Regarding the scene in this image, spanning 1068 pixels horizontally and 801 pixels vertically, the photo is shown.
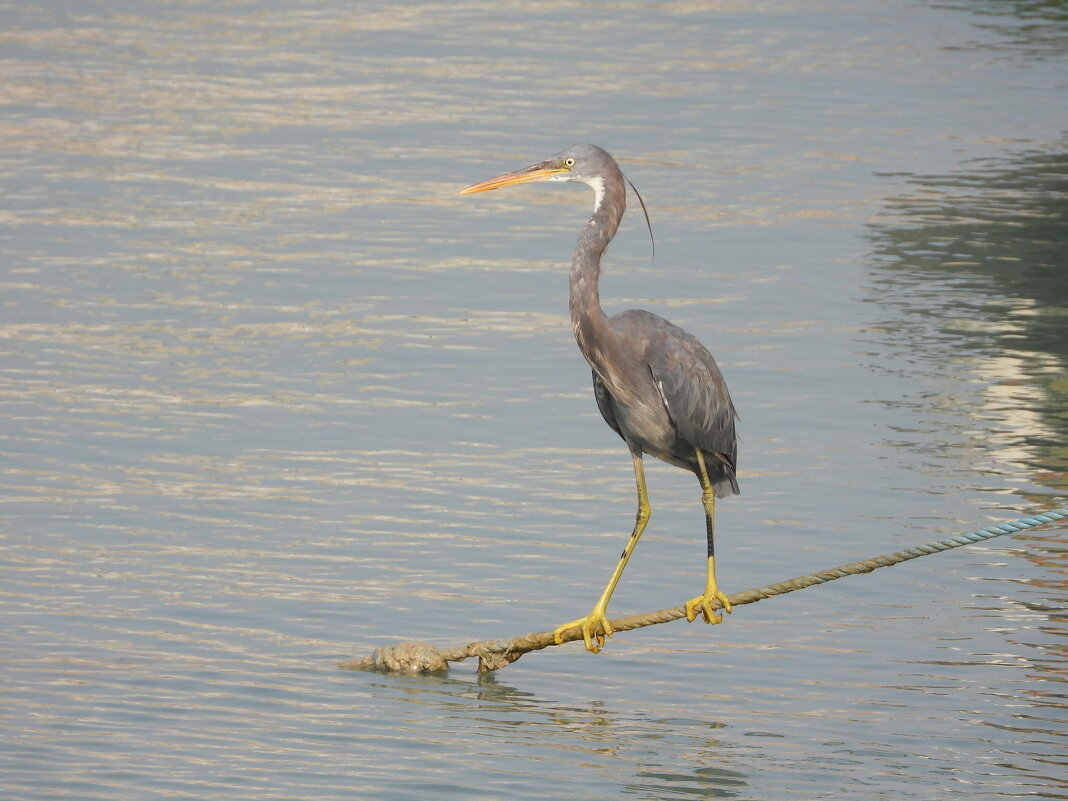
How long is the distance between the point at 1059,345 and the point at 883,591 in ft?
19.4

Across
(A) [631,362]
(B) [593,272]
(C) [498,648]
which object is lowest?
(C) [498,648]

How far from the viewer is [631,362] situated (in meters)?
9.89

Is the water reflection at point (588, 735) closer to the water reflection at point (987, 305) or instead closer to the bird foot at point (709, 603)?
the bird foot at point (709, 603)

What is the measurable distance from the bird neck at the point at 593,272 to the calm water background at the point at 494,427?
188cm

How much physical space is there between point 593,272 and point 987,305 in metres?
9.55

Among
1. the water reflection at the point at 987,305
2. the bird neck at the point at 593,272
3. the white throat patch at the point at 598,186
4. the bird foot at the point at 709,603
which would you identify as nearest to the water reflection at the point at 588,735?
the bird foot at the point at 709,603

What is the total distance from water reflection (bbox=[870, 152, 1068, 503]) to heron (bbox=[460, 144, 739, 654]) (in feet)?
15.3

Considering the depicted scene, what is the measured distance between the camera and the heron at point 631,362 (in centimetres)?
981

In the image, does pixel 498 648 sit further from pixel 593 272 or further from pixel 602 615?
pixel 593 272

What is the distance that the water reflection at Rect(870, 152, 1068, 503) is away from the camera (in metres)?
15.1

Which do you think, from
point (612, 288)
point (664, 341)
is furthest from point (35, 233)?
point (664, 341)

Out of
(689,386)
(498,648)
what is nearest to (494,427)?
(498,648)

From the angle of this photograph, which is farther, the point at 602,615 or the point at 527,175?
the point at 602,615

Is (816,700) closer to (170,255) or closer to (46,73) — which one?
(170,255)
